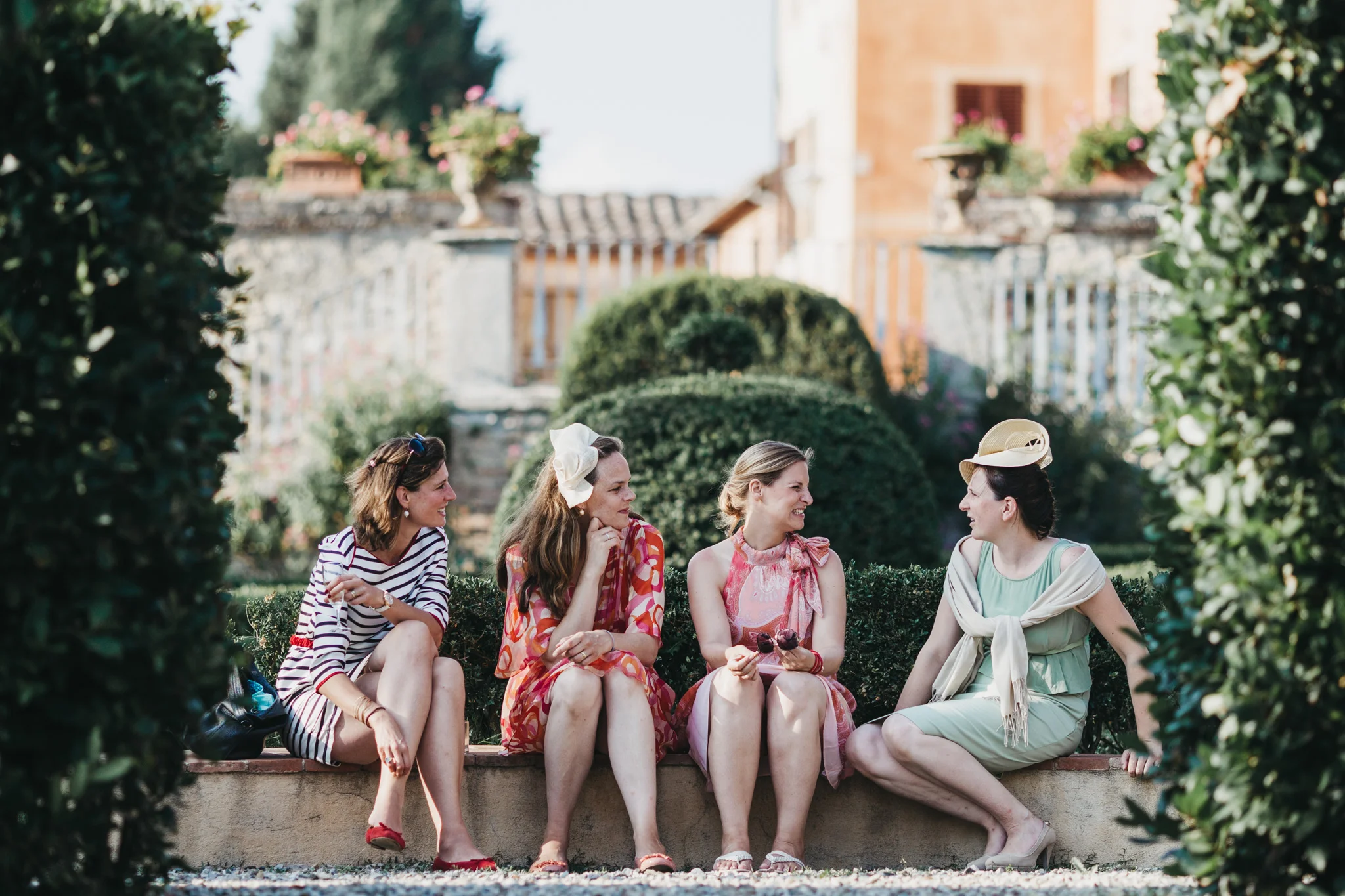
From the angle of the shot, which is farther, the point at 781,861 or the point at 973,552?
the point at 973,552

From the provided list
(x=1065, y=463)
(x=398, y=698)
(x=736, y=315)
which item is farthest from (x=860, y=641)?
(x=1065, y=463)

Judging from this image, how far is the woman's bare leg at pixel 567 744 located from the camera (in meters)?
4.21

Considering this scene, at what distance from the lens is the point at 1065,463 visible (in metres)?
9.83

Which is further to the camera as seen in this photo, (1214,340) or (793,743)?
(793,743)

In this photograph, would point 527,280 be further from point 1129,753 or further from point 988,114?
point 1129,753

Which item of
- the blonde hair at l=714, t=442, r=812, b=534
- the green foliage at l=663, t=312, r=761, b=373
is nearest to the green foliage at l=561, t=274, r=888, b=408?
the green foliage at l=663, t=312, r=761, b=373

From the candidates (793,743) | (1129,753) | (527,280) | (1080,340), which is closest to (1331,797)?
(1129,753)

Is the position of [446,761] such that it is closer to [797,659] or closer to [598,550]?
[598,550]

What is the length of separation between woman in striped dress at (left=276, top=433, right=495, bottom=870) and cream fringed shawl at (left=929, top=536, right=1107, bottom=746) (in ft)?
4.77

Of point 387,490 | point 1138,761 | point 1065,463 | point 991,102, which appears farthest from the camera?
point 991,102

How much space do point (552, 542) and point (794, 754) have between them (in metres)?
0.93

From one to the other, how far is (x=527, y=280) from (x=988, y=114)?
25.0 feet

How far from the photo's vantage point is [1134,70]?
14.4m

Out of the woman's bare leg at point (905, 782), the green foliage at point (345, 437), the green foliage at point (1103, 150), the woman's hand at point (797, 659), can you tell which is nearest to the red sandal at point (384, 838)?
the woman's hand at point (797, 659)
